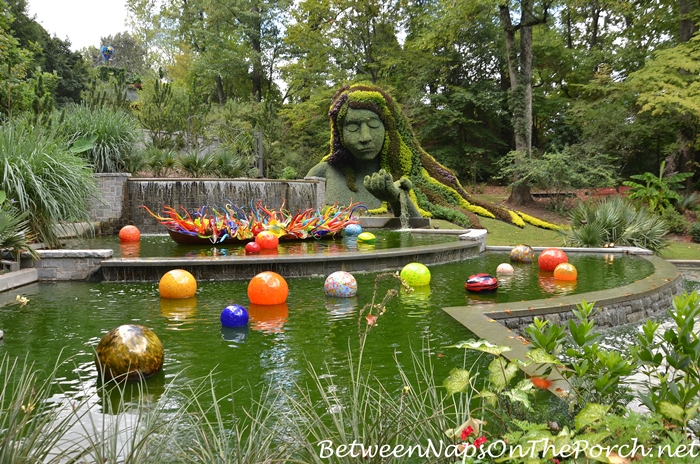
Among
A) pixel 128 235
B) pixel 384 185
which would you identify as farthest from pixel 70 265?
pixel 384 185

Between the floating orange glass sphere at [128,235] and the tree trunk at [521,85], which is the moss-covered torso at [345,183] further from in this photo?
the floating orange glass sphere at [128,235]

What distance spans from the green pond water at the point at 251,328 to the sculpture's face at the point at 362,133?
1065 cm

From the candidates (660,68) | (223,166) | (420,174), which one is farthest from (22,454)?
(660,68)

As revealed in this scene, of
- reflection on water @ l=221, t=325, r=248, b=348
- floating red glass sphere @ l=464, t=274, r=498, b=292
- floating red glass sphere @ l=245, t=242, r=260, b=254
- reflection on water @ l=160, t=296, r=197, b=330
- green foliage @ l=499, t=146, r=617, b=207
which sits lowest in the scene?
reflection on water @ l=221, t=325, r=248, b=348

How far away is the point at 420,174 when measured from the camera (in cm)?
1933

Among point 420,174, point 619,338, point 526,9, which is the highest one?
point 526,9

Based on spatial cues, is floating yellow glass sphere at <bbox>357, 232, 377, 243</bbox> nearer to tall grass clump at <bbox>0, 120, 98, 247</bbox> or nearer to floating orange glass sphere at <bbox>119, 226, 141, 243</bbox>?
floating orange glass sphere at <bbox>119, 226, 141, 243</bbox>

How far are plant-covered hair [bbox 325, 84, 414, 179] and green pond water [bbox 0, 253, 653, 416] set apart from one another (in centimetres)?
1140

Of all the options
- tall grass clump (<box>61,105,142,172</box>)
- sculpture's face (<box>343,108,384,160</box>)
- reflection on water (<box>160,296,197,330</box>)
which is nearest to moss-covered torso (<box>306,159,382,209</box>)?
sculpture's face (<box>343,108,384,160</box>)

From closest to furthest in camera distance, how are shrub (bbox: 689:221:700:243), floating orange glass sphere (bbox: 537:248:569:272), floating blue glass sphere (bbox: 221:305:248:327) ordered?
floating blue glass sphere (bbox: 221:305:248:327), floating orange glass sphere (bbox: 537:248:569:272), shrub (bbox: 689:221:700:243)

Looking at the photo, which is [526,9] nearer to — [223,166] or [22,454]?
[223,166]

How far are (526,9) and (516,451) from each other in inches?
925

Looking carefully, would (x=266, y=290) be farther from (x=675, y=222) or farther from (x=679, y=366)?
(x=675, y=222)

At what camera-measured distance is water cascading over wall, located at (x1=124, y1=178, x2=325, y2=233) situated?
13.7m
